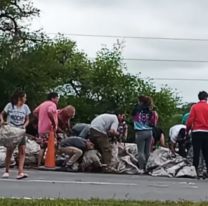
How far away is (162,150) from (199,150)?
1.97m

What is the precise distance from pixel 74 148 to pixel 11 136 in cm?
343

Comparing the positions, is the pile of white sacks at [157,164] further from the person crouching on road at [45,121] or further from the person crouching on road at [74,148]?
the person crouching on road at [45,121]

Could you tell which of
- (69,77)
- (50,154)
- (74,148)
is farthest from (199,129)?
(69,77)

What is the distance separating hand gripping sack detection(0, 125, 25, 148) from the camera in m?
13.1

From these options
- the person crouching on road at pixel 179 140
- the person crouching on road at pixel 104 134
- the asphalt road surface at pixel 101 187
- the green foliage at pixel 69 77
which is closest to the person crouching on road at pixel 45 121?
the person crouching on road at pixel 104 134

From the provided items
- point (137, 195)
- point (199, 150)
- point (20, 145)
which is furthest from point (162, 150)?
point (137, 195)

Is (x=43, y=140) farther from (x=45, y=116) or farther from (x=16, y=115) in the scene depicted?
(x=16, y=115)

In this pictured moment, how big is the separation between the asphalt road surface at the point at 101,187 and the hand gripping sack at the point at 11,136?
0.62 metres

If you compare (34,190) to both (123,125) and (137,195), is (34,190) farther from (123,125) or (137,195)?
(123,125)

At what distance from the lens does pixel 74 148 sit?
1633 centimetres

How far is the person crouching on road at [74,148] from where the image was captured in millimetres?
16297

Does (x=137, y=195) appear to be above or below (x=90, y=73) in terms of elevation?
below

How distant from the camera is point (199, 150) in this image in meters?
14.8

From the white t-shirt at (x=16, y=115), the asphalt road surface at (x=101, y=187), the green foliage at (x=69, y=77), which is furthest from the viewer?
the green foliage at (x=69, y=77)
